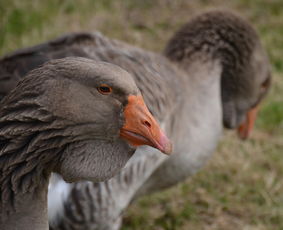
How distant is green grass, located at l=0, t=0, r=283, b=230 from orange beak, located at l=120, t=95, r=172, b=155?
222 cm

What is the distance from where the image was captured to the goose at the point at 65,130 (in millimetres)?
1688

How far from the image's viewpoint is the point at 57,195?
288 centimetres

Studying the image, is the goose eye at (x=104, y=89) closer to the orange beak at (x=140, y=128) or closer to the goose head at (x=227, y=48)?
the orange beak at (x=140, y=128)

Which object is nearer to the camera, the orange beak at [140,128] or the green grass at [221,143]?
the orange beak at [140,128]

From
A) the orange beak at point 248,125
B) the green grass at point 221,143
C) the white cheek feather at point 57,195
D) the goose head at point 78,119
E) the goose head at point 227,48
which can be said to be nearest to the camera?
the goose head at point 78,119

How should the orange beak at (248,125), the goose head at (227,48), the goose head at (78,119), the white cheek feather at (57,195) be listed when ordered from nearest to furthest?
the goose head at (78,119), the white cheek feather at (57,195), the goose head at (227,48), the orange beak at (248,125)

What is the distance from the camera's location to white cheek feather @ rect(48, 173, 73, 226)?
287 centimetres

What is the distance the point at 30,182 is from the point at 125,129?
14.6 inches

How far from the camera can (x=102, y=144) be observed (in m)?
1.78

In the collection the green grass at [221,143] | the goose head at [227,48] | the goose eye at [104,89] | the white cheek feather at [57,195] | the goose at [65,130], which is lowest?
the green grass at [221,143]

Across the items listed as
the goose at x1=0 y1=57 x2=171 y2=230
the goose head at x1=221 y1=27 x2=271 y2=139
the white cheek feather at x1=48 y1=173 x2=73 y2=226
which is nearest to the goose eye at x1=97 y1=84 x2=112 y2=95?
the goose at x1=0 y1=57 x2=171 y2=230

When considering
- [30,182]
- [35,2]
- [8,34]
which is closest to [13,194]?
[30,182]

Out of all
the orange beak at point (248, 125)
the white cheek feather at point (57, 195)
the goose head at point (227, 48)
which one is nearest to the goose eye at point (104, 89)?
the white cheek feather at point (57, 195)

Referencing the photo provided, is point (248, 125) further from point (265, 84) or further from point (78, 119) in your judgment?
point (78, 119)
